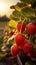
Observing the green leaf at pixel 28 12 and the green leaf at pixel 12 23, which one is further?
the green leaf at pixel 12 23

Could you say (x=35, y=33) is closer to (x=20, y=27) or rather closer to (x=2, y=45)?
(x=20, y=27)

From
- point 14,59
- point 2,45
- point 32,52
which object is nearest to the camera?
point 32,52

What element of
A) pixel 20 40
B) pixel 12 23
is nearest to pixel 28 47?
pixel 20 40

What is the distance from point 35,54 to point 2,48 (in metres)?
0.20

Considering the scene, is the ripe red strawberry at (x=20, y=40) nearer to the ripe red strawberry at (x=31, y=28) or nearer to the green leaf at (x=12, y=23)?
the ripe red strawberry at (x=31, y=28)

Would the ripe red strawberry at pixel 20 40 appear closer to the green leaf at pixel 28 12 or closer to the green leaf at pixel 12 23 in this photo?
the green leaf at pixel 28 12

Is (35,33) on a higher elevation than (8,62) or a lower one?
higher

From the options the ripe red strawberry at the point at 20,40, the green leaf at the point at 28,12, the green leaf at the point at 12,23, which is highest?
the green leaf at the point at 28,12

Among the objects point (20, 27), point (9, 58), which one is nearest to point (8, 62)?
point (9, 58)

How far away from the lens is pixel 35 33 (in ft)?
1.78

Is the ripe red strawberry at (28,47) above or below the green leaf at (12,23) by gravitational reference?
below

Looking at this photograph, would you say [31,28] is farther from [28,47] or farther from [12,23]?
[12,23]

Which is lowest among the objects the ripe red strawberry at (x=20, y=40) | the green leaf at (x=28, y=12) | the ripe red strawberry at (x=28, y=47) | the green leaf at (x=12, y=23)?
the ripe red strawberry at (x=28, y=47)

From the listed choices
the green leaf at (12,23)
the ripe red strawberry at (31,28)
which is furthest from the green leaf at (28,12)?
the green leaf at (12,23)
